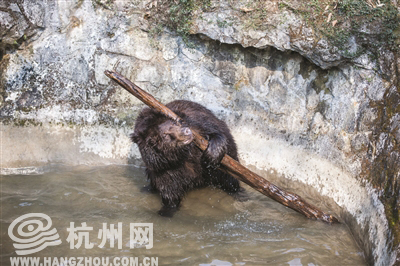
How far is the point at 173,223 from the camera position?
4.49 metres

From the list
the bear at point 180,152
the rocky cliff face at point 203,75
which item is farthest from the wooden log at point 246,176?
the rocky cliff face at point 203,75

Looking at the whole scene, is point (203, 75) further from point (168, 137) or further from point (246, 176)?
point (246, 176)

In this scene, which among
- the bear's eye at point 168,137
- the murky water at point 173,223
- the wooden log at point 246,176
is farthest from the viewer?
the bear's eye at point 168,137

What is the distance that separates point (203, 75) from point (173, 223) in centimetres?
240

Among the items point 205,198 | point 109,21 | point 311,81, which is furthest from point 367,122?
point 109,21

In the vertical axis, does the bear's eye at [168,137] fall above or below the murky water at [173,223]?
above

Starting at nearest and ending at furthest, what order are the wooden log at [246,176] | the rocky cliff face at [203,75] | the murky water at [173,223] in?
the murky water at [173,223], the wooden log at [246,176], the rocky cliff face at [203,75]

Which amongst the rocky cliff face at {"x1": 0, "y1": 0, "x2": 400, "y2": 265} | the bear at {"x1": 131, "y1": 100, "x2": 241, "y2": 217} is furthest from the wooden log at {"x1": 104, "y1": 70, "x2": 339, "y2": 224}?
the rocky cliff face at {"x1": 0, "y1": 0, "x2": 400, "y2": 265}

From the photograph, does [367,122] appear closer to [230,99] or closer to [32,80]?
[230,99]

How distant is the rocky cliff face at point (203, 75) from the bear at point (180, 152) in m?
0.83

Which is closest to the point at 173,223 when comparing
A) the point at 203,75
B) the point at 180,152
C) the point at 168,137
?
the point at 180,152

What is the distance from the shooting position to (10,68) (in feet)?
19.0

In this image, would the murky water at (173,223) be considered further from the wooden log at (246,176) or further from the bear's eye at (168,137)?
the bear's eye at (168,137)

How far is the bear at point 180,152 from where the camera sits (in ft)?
14.1
